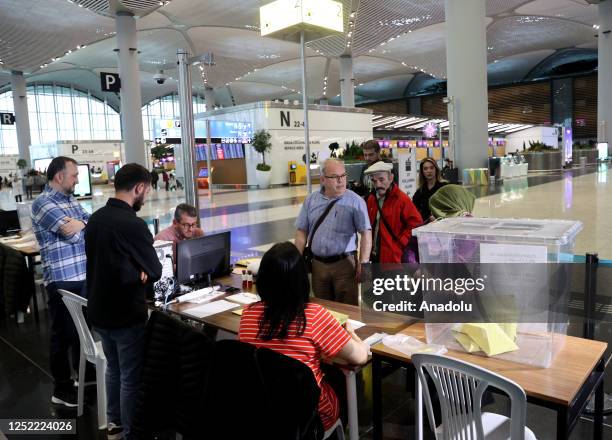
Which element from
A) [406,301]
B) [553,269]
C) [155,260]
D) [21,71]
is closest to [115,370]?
[155,260]

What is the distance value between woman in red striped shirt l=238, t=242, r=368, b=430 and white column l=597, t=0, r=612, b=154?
88.0ft

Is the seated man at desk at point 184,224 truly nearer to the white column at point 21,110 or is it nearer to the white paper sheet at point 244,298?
the white paper sheet at point 244,298

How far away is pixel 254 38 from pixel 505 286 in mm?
28181

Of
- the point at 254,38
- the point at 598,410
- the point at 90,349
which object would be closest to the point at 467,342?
the point at 598,410

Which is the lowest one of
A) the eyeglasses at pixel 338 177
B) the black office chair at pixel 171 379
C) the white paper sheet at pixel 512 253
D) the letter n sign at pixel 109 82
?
the black office chair at pixel 171 379

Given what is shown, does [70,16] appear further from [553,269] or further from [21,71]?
[553,269]

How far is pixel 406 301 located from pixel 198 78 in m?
36.0

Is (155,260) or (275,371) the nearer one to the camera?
(275,371)

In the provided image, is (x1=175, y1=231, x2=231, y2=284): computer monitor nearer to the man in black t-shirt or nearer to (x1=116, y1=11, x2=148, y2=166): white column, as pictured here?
the man in black t-shirt

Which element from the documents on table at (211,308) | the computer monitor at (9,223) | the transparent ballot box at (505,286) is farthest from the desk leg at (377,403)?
the computer monitor at (9,223)

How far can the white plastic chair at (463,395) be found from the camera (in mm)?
1513

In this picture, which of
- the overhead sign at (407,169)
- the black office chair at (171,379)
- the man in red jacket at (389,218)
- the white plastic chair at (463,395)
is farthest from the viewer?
the overhead sign at (407,169)

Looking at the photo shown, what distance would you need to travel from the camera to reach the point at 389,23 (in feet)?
82.1

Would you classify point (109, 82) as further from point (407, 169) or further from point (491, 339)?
point (491, 339)
